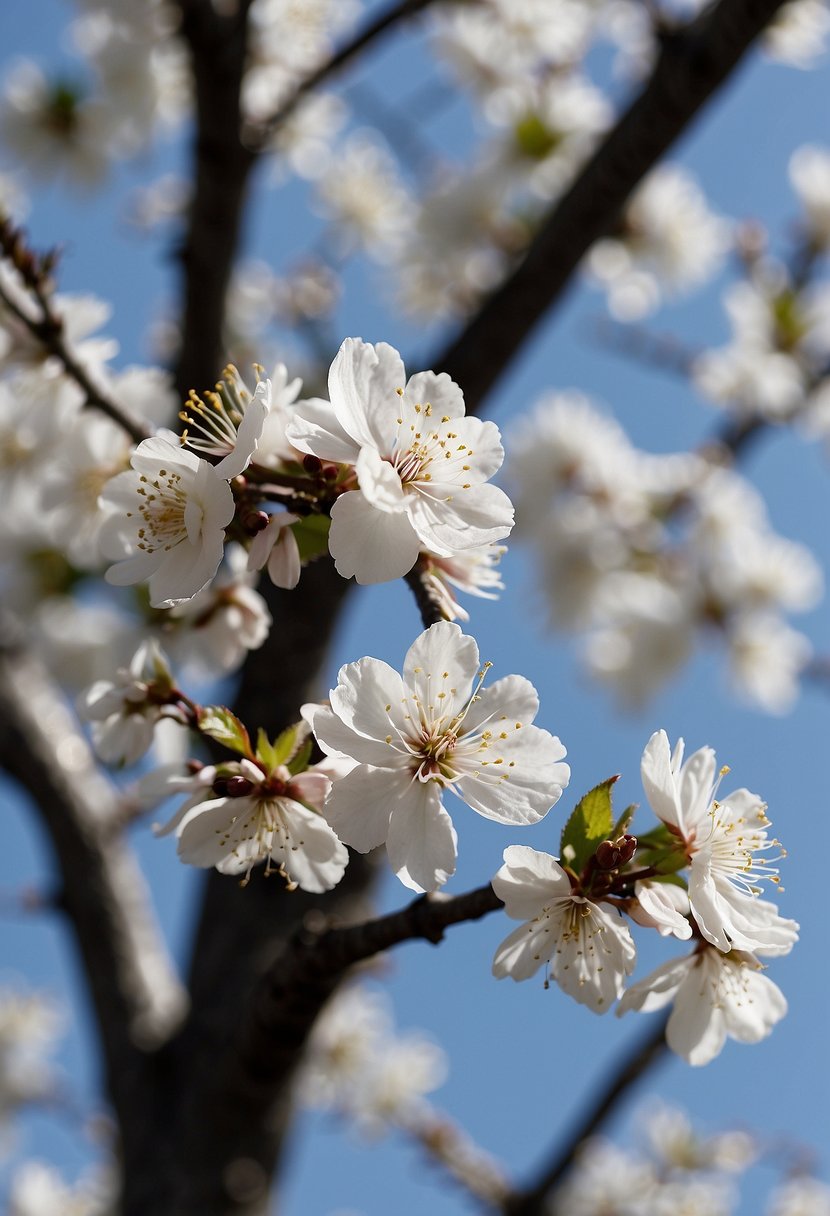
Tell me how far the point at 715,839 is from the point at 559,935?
0.14 m

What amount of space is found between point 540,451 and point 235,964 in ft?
5.64

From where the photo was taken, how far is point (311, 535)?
811mm

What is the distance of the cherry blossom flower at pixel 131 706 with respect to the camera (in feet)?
2.93

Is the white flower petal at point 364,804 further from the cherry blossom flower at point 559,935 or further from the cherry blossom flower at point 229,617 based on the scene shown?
the cherry blossom flower at point 229,617

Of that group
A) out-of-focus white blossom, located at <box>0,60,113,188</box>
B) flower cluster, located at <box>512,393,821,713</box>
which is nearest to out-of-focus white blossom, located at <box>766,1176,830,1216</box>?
flower cluster, located at <box>512,393,821,713</box>

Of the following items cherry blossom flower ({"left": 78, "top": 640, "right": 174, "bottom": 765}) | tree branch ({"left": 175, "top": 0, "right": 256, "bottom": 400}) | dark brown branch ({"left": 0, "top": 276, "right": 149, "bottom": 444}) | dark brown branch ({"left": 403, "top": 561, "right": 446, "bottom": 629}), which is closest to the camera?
dark brown branch ({"left": 403, "top": 561, "right": 446, "bottom": 629})

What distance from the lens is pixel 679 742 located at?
762 mm

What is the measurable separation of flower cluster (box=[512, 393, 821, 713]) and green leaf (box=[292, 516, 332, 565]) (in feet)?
7.25

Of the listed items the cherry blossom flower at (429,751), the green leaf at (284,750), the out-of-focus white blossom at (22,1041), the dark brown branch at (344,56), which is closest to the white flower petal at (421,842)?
the cherry blossom flower at (429,751)

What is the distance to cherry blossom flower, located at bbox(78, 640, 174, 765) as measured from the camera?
892mm

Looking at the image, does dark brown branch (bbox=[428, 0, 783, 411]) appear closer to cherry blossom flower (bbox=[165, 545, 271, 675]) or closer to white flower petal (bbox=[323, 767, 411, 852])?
cherry blossom flower (bbox=[165, 545, 271, 675])

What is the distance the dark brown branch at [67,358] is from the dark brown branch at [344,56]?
1028mm

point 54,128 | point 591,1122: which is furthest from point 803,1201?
point 54,128

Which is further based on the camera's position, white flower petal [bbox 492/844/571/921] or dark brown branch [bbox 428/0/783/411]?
dark brown branch [bbox 428/0/783/411]
